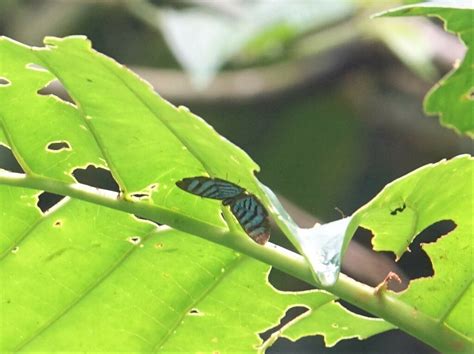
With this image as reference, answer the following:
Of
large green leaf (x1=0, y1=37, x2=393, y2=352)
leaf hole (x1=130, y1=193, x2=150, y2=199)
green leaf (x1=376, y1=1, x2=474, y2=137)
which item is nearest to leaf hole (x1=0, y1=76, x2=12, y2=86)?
large green leaf (x1=0, y1=37, x2=393, y2=352)

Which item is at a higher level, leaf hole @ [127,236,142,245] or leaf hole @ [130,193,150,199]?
leaf hole @ [130,193,150,199]

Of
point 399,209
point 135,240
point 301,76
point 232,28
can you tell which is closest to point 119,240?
point 135,240

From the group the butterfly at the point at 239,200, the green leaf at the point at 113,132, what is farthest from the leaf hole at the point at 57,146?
the butterfly at the point at 239,200

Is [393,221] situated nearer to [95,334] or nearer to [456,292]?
[456,292]

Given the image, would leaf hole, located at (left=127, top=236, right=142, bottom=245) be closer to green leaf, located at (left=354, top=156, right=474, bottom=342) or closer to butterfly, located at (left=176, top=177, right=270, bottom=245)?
butterfly, located at (left=176, top=177, right=270, bottom=245)

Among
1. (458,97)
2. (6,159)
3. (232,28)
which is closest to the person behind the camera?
(458,97)

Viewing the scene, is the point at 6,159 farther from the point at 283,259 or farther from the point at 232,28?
the point at 283,259

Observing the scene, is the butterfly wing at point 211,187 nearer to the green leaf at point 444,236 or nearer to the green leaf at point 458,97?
the green leaf at point 444,236
